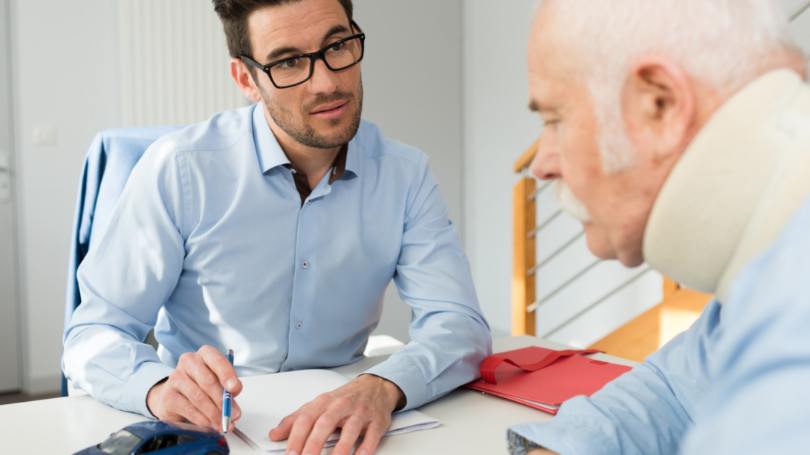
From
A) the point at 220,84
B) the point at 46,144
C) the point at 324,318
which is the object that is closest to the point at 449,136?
the point at 220,84

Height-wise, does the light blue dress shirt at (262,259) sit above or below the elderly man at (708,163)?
below

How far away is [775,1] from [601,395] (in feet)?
1.54

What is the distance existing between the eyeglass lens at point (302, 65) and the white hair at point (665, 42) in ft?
2.80

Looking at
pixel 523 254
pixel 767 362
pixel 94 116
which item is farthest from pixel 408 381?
pixel 94 116

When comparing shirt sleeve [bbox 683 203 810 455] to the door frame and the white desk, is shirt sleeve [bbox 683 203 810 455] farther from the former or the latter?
the door frame

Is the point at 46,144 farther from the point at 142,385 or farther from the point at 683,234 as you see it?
the point at 683,234

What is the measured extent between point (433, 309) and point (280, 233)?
0.34 m

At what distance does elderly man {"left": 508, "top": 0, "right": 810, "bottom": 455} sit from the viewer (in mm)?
251

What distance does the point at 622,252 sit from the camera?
51 centimetres

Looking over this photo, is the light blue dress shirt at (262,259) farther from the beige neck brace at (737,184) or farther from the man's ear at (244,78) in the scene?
the beige neck brace at (737,184)

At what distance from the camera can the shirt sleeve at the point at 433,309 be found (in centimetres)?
94

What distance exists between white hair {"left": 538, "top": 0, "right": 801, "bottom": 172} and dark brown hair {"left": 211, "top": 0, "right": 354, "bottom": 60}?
908 mm

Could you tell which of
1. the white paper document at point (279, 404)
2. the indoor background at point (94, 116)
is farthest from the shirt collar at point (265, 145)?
the indoor background at point (94, 116)

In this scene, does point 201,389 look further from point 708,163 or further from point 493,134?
point 493,134
